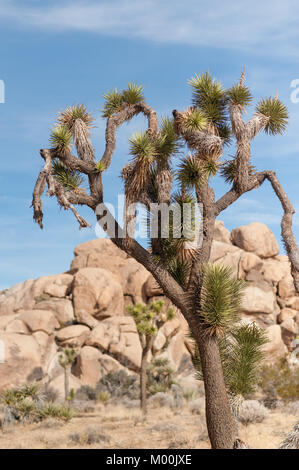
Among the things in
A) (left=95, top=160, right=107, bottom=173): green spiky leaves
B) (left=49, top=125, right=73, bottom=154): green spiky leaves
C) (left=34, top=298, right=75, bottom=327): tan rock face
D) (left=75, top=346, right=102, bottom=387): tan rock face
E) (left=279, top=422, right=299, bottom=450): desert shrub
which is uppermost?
(left=49, top=125, right=73, bottom=154): green spiky leaves

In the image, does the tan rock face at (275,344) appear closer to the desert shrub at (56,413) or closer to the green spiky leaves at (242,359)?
the desert shrub at (56,413)

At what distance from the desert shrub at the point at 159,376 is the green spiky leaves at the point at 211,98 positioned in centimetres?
1513

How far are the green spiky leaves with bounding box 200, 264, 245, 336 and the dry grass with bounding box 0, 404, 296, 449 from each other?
498 centimetres

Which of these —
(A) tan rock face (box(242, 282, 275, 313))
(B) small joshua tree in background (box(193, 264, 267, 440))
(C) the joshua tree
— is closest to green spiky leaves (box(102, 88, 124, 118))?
(C) the joshua tree

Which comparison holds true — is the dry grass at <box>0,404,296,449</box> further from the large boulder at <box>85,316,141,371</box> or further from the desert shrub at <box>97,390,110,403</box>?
the large boulder at <box>85,316,141,371</box>

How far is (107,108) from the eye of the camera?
12.3 meters

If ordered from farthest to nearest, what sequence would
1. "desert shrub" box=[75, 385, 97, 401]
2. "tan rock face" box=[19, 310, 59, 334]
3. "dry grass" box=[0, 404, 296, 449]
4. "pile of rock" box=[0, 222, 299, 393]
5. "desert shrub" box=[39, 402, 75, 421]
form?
1. "tan rock face" box=[19, 310, 59, 334]
2. "pile of rock" box=[0, 222, 299, 393]
3. "desert shrub" box=[75, 385, 97, 401]
4. "desert shrub" box=[39, 402, 75, 421]
5. "dry grass" box=[0, 404, 296, 449]

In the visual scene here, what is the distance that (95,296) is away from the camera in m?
29.7

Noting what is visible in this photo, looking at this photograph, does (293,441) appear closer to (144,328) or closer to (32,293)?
(144,328)

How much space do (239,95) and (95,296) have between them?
64.9 ft

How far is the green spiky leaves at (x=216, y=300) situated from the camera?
32.9 feet

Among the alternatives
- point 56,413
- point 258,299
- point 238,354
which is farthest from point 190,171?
point 258,299

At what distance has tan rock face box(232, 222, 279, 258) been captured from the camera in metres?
36.3

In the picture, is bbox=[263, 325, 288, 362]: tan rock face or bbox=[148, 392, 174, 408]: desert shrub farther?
bbox=[263, 325, 288, 362]: tan rock face
